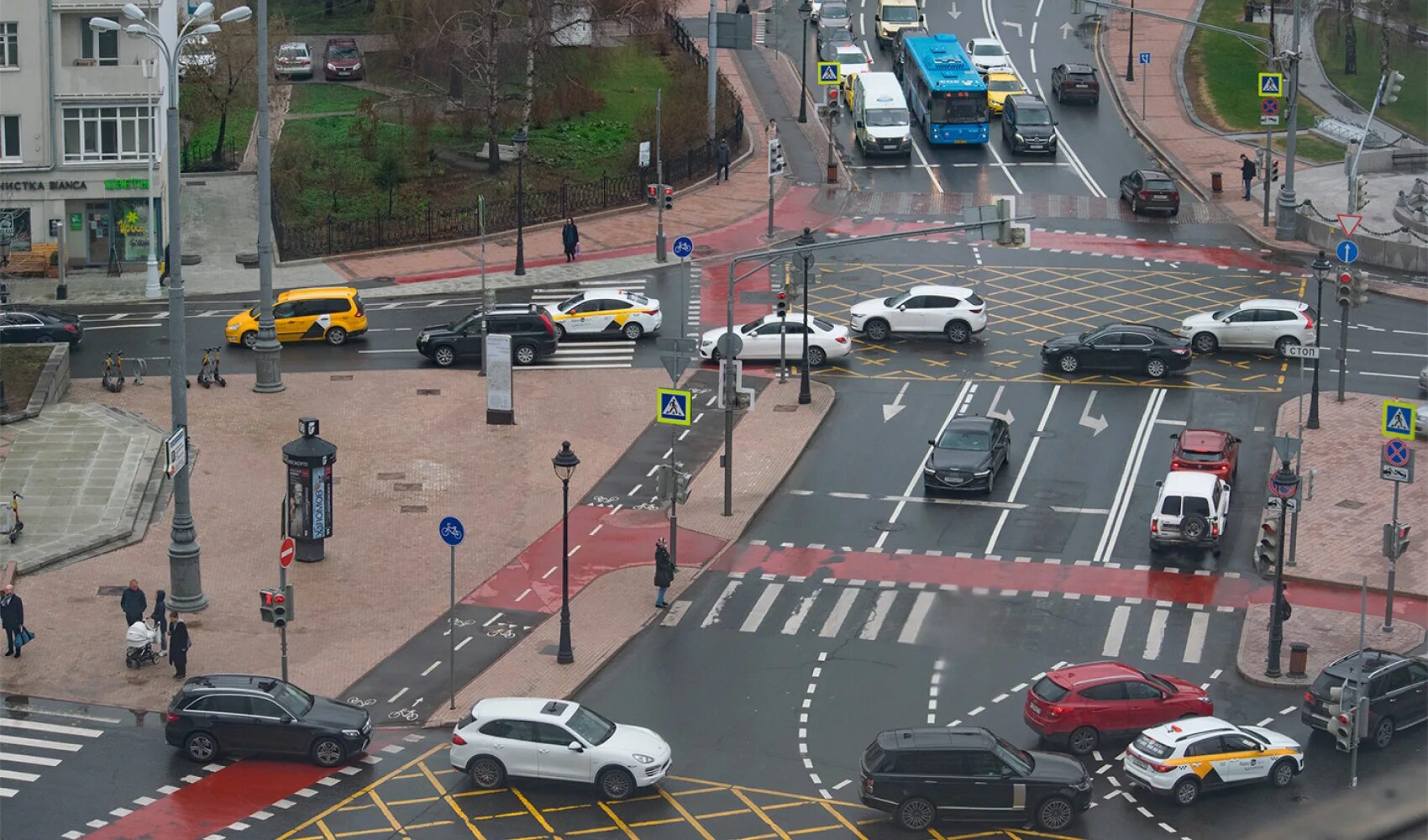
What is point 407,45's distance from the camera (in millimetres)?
86000

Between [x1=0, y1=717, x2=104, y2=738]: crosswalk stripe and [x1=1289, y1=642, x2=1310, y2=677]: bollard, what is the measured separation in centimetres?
2363

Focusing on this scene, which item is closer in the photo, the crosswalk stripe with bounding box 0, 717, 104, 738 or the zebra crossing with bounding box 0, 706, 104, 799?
the zebra crossing with bounding box 0, 706, 104, 799

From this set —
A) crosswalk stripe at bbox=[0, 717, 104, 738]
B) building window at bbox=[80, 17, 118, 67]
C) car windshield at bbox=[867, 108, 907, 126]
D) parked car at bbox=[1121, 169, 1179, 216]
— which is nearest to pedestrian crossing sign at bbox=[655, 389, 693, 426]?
crosswalk stripe at bbox=[0, 717, 104, 738]

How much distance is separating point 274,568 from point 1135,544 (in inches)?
803

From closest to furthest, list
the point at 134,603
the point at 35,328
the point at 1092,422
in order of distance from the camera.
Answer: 1. the point at 134,603
2. the point at 1092,422
3. the point at 35,328

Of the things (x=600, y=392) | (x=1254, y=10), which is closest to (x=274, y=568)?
(x=600, y=392)

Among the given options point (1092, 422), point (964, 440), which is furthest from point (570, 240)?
point (964, 440)

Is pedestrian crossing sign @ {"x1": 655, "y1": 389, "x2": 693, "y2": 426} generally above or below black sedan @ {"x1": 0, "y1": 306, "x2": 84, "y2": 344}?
above

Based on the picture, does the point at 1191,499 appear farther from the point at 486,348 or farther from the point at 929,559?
the point at 486,348

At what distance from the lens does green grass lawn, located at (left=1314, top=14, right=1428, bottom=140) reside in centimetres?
9169

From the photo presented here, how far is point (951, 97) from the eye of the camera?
84.6 m

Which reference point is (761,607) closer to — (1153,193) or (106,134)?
(1153,193)

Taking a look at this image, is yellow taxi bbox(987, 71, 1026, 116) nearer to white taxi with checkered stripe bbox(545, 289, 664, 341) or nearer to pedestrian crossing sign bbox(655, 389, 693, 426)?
white taxi with checkered stripe bbox(545, 289, 664, 341)

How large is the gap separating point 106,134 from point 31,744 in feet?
127
